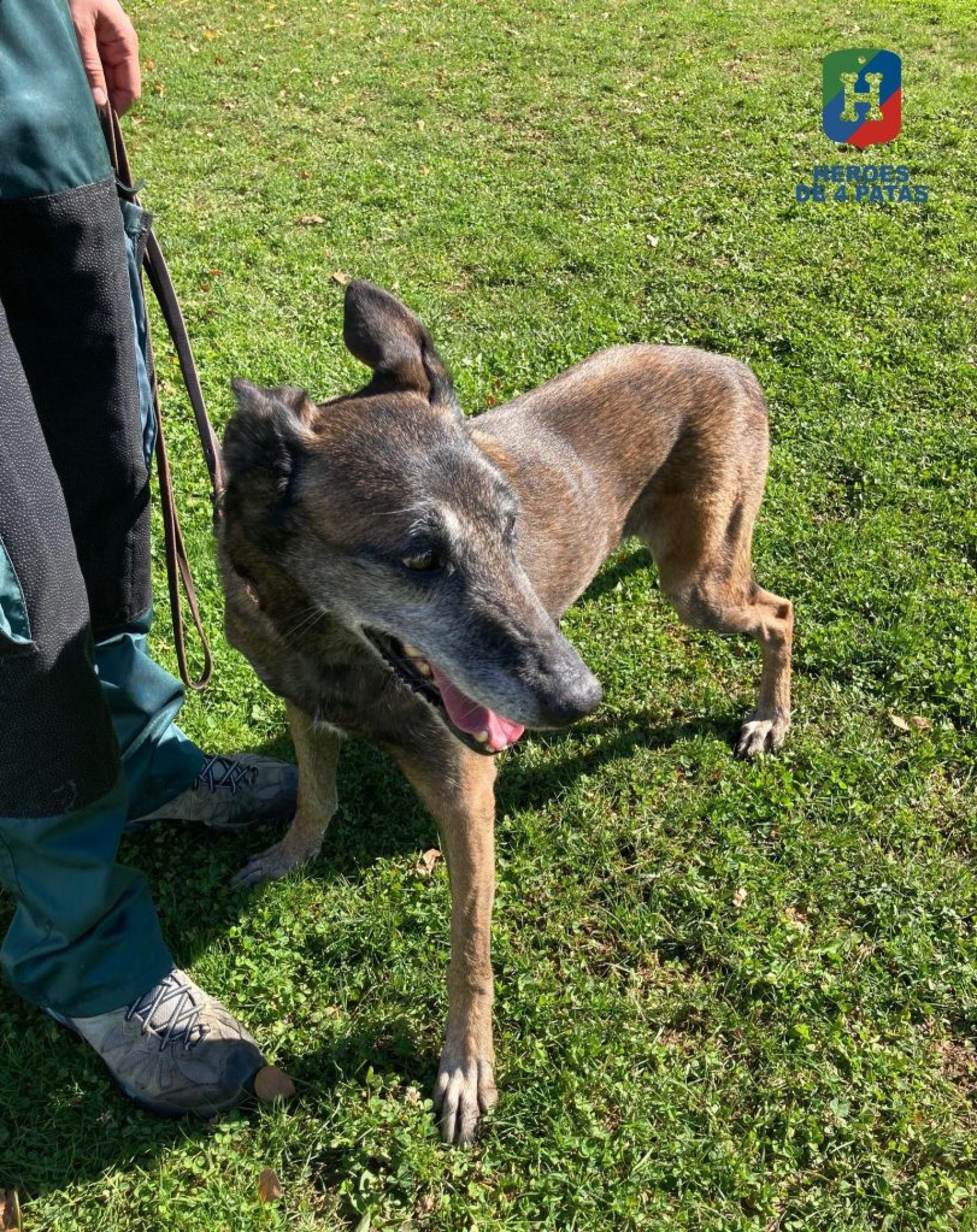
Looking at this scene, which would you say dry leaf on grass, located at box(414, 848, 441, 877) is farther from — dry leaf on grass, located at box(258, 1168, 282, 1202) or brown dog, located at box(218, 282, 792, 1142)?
dry leaf on grass, located at box(258, 1168, 282, 1202)

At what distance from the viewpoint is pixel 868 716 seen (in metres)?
4.10

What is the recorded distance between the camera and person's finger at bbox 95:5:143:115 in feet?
8.45

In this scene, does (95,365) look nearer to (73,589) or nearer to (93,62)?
(73,589)

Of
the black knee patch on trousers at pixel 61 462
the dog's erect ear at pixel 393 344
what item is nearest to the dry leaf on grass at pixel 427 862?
the black knee patch on trousers at pixel 61 462

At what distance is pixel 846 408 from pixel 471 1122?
4.68 meters

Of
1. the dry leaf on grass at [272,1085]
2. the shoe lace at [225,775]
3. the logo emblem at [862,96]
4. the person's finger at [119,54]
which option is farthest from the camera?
the logo emblem at [862,96]

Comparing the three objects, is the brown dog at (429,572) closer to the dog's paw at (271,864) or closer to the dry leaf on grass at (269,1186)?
the dog's paw at (271,864)

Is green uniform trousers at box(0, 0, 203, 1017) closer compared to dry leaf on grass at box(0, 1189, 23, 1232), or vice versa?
green uniform trousers at box(0, 0, 203, 1017)

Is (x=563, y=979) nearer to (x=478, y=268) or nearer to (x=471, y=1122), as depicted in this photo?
(x=471, y=1122)

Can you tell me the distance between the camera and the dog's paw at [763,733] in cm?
395

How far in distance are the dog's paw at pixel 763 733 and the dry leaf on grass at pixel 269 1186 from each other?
2400mm

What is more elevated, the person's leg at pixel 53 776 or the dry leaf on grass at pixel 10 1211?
the person's leg at pixel 53 776

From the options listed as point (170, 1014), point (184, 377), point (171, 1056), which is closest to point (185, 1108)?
point (171, 1056)

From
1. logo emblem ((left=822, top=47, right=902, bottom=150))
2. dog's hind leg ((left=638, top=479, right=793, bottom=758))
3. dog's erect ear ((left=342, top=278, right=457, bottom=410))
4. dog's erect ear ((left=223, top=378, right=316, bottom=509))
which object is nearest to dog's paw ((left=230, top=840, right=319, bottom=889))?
dog's erect ear ((left=223, top=378, right=316, bottom=509))
